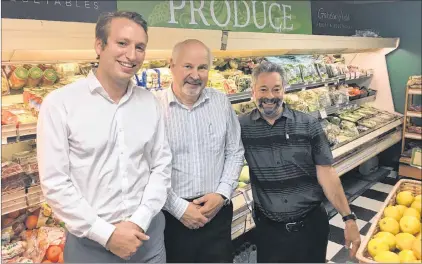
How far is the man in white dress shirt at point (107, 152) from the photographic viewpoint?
3.91 ft

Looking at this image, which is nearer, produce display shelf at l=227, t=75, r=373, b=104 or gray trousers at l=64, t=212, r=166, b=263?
gray trousers at l=64, t=212, r=166, b=263

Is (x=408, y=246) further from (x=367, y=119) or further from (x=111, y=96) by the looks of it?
(x=367, y=119)

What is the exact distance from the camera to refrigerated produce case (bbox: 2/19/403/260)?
142 cm

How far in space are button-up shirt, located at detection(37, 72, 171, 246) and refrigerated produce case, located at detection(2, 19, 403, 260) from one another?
29 centimetres

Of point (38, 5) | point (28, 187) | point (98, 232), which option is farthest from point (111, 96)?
point (38, 5)

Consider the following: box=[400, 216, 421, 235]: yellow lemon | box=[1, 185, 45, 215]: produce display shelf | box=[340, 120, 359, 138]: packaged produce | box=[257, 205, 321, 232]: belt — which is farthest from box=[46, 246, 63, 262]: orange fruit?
box=[340, 120, 359, 138]: packaged produce

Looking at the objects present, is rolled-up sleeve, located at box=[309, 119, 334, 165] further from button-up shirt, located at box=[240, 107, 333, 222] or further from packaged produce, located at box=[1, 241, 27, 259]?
packaged produce, located at box=[1, 241, 27, 259]

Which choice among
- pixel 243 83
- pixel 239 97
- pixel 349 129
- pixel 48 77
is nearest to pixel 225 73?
pixel 243 83

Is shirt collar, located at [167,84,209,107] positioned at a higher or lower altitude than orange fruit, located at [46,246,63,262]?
higher

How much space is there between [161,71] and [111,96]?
109cm

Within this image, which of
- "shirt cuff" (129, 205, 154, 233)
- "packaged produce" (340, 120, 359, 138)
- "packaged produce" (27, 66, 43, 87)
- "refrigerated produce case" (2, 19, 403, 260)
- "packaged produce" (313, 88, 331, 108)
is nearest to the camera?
"shirt cuff" (129, 205, 154, 233)

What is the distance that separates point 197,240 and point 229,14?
5.46ft

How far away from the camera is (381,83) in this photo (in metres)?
1.46

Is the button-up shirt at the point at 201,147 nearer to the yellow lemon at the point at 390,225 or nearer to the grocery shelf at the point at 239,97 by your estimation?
the yellow lemon at the point at 390,225
